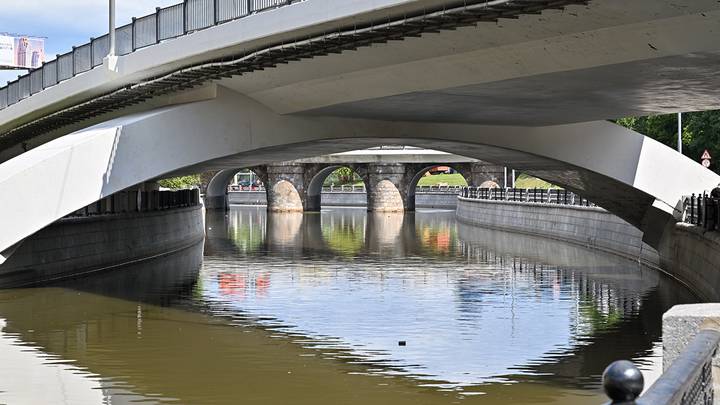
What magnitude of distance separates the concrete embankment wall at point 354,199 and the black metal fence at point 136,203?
5993cm

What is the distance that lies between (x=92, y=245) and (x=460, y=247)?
1814 cm

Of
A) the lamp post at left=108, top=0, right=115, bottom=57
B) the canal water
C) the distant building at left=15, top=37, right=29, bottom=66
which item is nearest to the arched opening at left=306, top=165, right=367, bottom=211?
the distant building at left=15, top=37, right=29, bottom=66

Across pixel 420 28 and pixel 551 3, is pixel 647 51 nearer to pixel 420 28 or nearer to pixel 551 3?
pixel 551 3

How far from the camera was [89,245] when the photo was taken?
3153 centimetres

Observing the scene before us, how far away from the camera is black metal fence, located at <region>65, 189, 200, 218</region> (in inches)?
1310

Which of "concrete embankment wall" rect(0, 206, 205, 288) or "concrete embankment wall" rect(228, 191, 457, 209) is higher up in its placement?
"concrete embankment wall" rect(228, 191, 457, 209)

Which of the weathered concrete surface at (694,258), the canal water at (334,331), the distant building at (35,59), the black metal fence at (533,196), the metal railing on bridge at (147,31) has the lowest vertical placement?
the canal water at (334,331)

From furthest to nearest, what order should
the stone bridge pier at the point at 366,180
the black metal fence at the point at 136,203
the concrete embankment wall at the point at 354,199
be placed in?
the concrete embankment wall at the point at 354,199
the stone bridge pier at the point at 366,180
the black metal fence at the point at 136,203

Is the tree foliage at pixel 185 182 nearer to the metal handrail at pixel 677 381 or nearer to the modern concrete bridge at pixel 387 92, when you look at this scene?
the modern concrete bridge at pixel 387 92

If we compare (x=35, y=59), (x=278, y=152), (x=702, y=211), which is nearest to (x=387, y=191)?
(x=35, y=59)

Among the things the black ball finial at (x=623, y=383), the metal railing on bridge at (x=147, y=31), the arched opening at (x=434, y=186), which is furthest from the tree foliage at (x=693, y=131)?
the black ball finial at (x=623, y=383)

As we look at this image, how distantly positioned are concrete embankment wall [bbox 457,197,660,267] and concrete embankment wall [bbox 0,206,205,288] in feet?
55.4

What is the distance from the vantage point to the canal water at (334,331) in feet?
49.8

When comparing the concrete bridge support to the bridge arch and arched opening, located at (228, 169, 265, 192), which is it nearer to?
arched opening, located at (228, 169, 265, 192)
